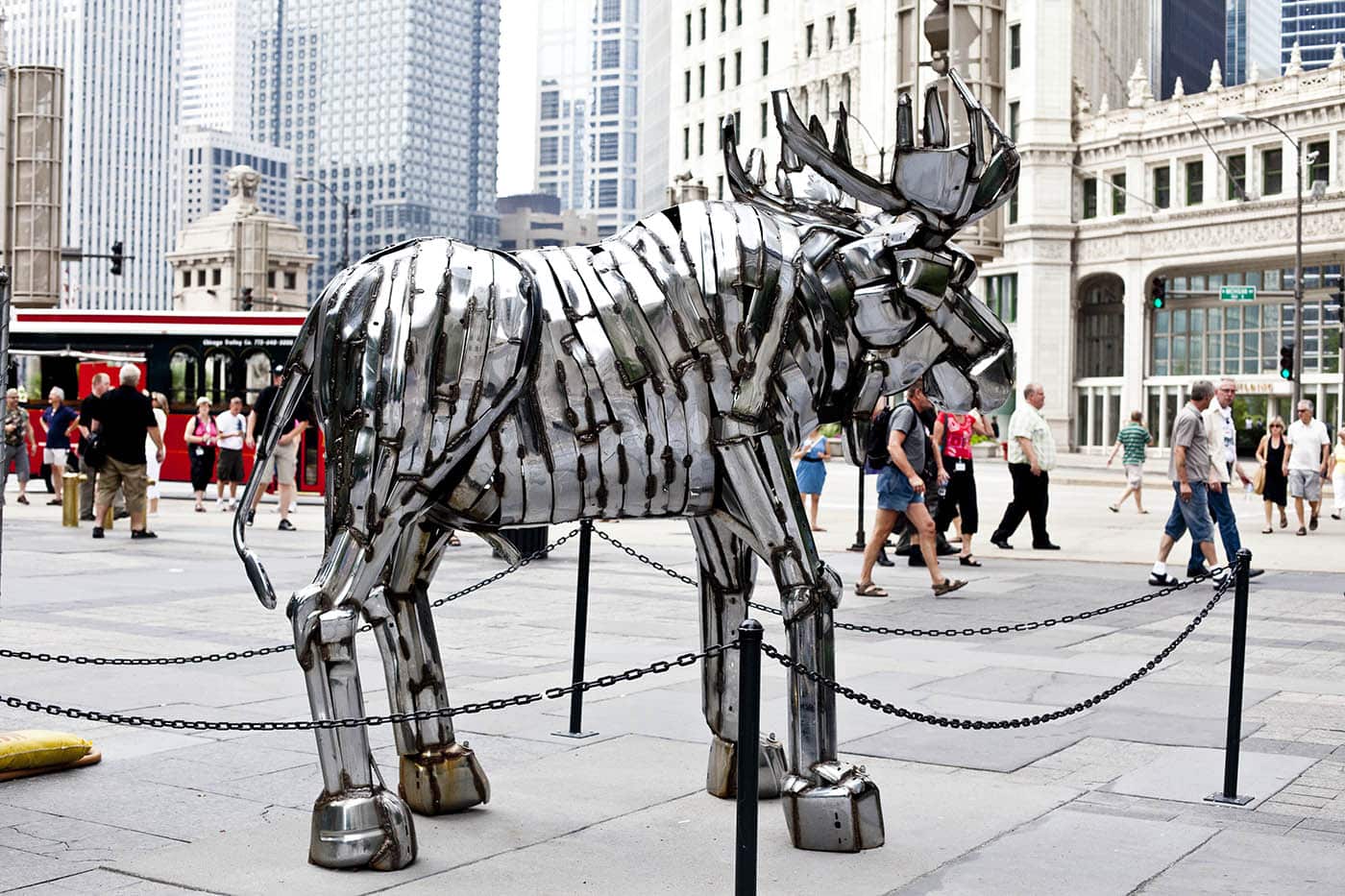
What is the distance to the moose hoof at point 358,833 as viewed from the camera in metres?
4.76

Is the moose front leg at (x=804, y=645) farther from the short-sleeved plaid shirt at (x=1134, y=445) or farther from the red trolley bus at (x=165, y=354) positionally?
the red trolley bus at (x=165, y=354)

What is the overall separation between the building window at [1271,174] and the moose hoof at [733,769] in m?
54.5

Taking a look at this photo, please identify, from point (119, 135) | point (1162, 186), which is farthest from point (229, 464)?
point (119, 135)

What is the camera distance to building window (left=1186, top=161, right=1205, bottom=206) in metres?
57.8

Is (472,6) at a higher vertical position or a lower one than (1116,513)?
higher

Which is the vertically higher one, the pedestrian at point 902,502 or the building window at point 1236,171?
the building window at point 1236,171

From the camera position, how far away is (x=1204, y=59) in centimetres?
10319

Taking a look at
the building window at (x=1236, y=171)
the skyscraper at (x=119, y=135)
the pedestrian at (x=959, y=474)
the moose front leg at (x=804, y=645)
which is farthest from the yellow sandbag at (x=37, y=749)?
the skyscraper at (x=119, y=135)

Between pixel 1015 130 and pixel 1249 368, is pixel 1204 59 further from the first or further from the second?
pixel 1249 368

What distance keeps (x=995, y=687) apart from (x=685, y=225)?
13.5 feet

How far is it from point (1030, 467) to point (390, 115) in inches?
6610

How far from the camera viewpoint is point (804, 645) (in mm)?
5102

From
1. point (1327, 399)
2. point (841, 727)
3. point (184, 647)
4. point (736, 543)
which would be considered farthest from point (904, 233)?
point (1327, 399)

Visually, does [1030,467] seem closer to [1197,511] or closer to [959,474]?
[959,474]
